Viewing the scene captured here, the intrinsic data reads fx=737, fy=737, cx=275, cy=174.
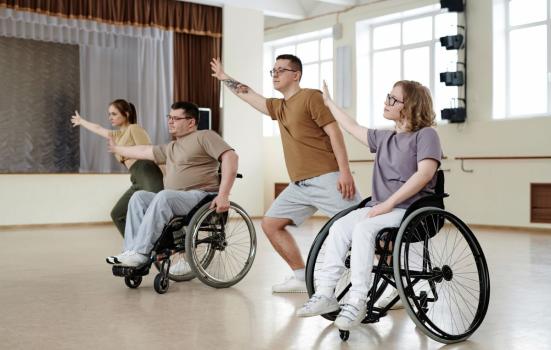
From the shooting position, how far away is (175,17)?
366 inches

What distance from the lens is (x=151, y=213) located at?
141 inches

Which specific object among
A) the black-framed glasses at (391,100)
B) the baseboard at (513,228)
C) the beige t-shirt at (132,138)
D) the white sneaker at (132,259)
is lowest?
the baseboard at (513,228)

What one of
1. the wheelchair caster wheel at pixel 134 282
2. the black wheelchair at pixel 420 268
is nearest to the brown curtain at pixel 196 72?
the wheelchair caster wheel at pixel 134 282

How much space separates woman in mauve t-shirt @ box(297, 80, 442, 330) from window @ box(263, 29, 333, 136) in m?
7.79

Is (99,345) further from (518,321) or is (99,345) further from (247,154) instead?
Result: (247,154)

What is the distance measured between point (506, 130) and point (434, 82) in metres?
1.32

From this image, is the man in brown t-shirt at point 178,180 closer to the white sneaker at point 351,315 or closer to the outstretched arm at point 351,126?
the outstretched arm at point 351,126

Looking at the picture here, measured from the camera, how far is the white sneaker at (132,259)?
357 centimetres

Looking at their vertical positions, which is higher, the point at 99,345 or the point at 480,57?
the point at 480,57

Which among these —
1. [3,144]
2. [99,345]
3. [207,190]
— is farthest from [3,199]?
[99,345]

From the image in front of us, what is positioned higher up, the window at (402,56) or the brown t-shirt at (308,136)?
the window at (402,56)

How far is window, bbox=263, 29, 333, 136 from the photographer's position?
10711mm

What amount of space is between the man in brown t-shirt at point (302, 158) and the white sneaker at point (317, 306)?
0.84 metres

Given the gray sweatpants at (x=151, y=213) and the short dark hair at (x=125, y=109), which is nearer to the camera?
Answer: the gray sweatpants at (x=151, y=213)
